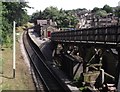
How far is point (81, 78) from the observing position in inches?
1019

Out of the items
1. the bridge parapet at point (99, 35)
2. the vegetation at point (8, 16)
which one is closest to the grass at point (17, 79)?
the bridge parapet at point (99, 35)

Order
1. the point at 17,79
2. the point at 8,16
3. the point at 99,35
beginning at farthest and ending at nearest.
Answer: the point at 8,16 → the point at 17,79 → the point at 99,35

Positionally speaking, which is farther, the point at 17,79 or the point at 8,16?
the point at 8,16

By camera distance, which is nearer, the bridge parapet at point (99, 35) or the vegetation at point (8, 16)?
the bridge parapet at point (99, 35)

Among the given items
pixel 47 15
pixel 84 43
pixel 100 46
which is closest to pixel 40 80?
pixel 84 43

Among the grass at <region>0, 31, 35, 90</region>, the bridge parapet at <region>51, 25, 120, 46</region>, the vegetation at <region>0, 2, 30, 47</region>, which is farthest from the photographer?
the vegetation at <region>0, 2, 30, 47</region>

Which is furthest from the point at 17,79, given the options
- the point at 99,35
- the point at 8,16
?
the point at 8,16

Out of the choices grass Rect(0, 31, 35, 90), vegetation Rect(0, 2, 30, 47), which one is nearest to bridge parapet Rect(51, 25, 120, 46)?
grass Rect(0, 31, 35, 90)

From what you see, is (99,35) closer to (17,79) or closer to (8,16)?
(17,79)

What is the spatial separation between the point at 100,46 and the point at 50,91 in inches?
227

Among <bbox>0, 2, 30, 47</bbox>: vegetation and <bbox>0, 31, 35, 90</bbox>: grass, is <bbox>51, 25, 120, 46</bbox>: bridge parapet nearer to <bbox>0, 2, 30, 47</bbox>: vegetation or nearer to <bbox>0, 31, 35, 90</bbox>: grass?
<bbox>0, 31, 35, 90</bbox>: grass

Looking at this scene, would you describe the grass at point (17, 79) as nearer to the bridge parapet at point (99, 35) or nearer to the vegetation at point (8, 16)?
the bridge parapet at point (99, 35)

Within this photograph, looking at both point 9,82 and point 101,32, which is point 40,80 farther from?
point 101,32

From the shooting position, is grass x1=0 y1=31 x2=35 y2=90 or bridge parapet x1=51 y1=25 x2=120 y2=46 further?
grass x1=0 y1=31 x2=35 y2=90
